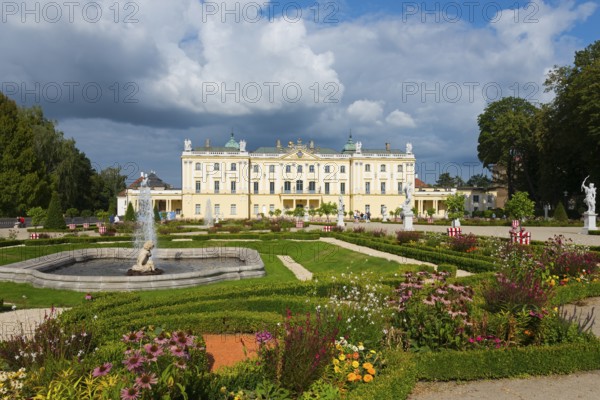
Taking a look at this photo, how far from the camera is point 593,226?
2230cm

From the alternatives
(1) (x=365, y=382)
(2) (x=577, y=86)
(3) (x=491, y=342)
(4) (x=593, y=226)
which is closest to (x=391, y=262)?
(3) (x=491, y=342)

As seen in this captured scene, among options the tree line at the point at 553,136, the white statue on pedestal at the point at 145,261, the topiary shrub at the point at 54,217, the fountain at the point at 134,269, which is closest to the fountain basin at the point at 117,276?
the fountain at the point at 134,269

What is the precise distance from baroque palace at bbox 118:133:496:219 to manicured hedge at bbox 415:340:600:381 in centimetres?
5022

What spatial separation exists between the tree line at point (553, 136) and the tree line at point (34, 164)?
37.4m

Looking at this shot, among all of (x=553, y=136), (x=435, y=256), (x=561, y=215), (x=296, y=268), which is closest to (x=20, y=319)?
(x=296, y=268)

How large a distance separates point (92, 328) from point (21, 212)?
36311 millimetres

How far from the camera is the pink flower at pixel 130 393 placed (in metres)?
2.55

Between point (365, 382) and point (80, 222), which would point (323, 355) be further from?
point (80, 222)

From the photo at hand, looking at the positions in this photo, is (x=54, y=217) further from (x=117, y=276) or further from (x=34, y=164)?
(x=117, y=276)

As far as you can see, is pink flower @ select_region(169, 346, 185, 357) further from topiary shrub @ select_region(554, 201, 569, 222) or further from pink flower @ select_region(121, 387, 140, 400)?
topiary shrub @ select_region(554, 201, 569, 222)

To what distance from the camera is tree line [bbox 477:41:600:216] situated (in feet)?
97.9

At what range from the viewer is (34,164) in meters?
36.1

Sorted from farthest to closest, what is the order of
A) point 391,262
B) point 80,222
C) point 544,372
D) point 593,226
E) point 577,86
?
point 80,222, point 577,86, point 593,226, point 391,262, point 544,372

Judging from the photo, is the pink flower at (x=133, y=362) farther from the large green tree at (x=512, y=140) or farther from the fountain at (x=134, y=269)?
the large green tree at (x=512, y=140)
